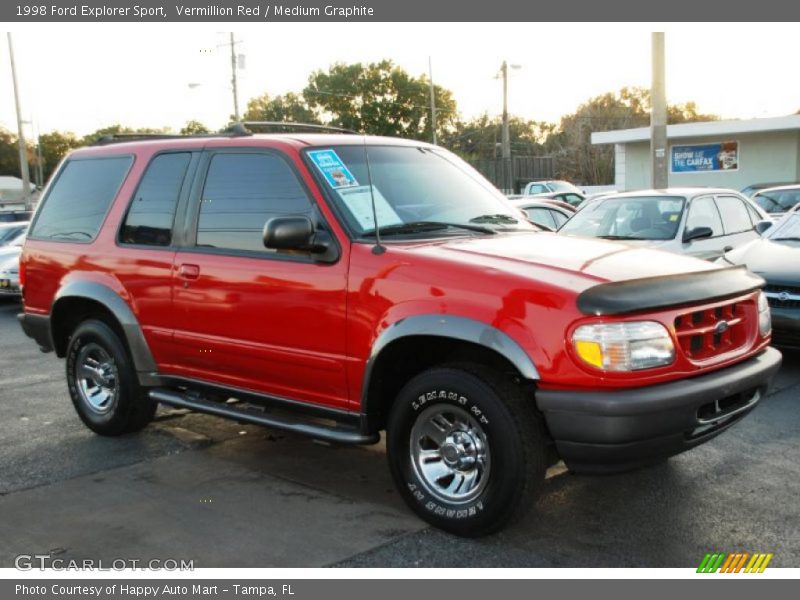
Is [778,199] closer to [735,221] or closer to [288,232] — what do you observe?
[735,221]

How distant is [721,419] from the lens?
158 inches

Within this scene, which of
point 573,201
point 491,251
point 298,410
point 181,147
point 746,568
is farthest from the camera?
point 573,201

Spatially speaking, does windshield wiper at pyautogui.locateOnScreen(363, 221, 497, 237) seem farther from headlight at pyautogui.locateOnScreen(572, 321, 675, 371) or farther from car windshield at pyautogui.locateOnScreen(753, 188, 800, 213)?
car windshield at pyautogui.locateOnScreen(753, 188, 800, 213)

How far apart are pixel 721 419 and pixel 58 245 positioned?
4542 millimetres

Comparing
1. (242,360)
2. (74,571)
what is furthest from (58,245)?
(74,571)

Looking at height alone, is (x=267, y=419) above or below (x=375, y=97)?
below

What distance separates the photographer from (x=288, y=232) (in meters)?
4.33

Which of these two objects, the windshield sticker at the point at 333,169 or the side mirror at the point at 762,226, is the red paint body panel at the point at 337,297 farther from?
the side mirror at the point at 762,226

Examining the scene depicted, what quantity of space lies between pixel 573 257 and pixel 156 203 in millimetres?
2760

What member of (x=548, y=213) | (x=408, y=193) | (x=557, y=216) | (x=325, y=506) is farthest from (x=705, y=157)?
(x=325, y=506)

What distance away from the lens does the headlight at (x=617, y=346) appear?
3693 mm

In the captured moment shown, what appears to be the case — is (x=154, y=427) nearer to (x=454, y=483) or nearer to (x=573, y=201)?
(x=454, y=483)

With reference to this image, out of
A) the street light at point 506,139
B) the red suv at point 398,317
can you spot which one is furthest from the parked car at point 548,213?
the street light at point 506,139

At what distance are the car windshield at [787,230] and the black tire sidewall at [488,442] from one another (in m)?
5.85
